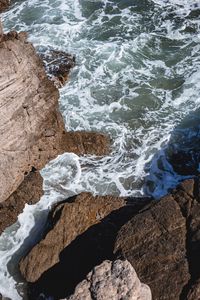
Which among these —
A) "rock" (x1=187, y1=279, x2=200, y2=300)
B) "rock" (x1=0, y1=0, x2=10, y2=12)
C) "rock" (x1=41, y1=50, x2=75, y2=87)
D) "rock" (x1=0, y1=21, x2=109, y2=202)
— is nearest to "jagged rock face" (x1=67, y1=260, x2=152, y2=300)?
"rock" (x1=187, y1=279, x2=200, y2=300)

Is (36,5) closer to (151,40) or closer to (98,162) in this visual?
(151,40)

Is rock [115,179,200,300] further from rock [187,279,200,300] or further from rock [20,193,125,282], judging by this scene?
rock [20,193,125,282]

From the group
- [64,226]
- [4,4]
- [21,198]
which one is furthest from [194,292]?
[4,4]

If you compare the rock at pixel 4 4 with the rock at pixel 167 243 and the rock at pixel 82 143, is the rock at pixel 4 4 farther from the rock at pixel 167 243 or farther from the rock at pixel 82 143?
the rock at pixel 167 243

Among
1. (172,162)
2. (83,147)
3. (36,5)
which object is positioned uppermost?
(36,5)

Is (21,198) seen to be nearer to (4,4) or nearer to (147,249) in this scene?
(147,249)

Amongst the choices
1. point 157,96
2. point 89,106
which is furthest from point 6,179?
point 157,96
